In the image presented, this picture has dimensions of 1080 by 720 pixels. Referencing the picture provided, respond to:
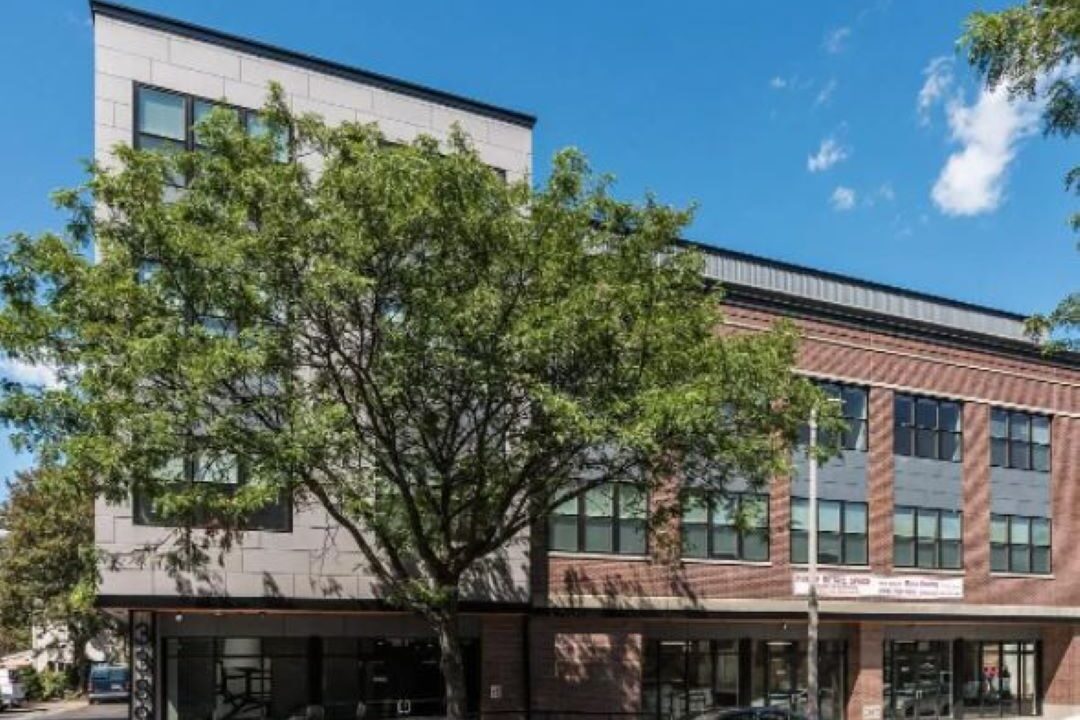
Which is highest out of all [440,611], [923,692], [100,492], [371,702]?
[100,492]

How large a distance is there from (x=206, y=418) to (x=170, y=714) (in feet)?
29.8

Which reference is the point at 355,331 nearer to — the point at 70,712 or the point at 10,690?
the point at 70,712

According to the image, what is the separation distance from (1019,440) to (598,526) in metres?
15.8

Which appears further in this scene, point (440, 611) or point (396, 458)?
point (440, 611)

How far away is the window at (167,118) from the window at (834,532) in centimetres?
1766

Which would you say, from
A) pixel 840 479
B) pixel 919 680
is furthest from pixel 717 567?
pixel 919 680

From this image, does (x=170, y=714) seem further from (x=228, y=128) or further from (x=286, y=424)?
(x=228, y=128)

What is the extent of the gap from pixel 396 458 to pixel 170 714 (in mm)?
9063

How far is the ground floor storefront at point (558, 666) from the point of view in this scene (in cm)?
2488

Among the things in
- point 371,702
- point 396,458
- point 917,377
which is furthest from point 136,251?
point 917,377

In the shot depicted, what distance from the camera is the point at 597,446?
62.5 feet

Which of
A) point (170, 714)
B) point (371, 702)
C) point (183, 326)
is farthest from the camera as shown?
point (371, 702)

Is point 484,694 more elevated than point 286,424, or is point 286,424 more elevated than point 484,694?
point 286,424

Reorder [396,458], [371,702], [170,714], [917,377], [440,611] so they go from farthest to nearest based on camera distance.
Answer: [917,377] < [371,702] < [170,714] < [440,611] < [396,458]
